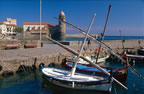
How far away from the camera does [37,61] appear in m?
19.3

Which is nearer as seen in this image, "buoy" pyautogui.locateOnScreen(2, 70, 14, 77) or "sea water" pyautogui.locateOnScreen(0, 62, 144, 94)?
"sea water" pyautogui.locateOnScreen(0, 62, 144, 94)

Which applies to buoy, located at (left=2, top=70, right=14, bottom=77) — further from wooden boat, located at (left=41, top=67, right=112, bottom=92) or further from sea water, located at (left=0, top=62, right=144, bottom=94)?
wooden boat, located at (left=41, top=67, right=112, bottom=92)

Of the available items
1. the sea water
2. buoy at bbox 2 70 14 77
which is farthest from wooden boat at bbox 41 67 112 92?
buoy at bbox 2 70 14 77

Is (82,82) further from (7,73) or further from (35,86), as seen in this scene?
(7,73)

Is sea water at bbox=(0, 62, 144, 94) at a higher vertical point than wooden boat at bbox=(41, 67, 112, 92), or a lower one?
lower

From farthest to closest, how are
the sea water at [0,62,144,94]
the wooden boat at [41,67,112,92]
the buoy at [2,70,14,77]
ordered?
the buoy at [2,70,14,77] → the sea water at [0,62,144,94] → the wooden boat at [41,67,112,92]

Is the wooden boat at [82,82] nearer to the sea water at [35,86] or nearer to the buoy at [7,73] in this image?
the sea water at [35,86]

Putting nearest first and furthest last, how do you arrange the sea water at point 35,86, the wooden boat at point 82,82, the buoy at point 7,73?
the wooden boat at point 82,82 < the sea water at point 35,86 < the buoy at point 7,73

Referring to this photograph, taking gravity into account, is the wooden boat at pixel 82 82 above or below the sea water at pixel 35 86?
above

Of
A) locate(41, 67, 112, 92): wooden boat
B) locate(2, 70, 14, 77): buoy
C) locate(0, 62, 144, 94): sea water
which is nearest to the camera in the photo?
locate(41, 67, 112, 92): wooden boat

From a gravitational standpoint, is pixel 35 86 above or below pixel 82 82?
below

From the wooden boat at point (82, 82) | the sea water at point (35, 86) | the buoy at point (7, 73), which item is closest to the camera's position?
the wooden boat at point (82, 82)

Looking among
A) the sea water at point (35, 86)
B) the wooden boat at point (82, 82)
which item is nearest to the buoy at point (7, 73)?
the sea water at point (35, 86)

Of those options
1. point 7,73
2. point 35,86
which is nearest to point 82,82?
point 35,86
